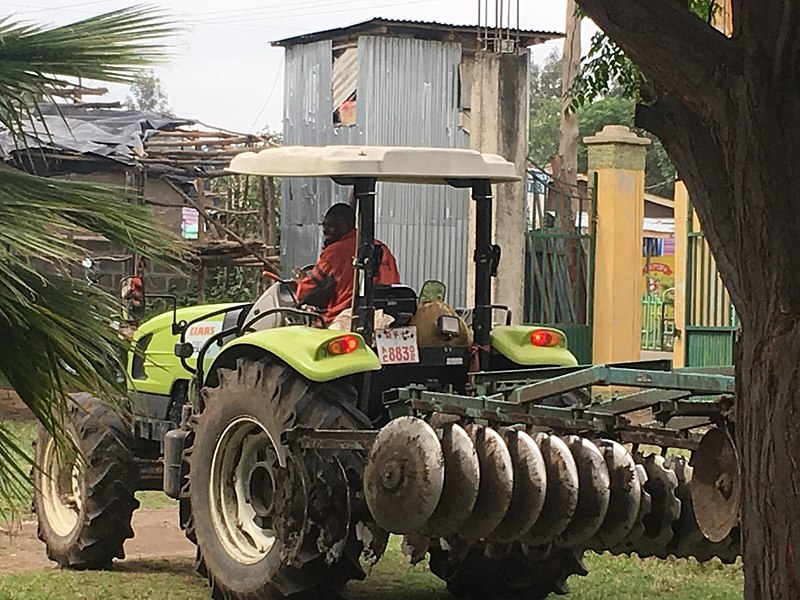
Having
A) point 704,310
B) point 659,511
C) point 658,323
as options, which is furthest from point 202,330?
point 658,323

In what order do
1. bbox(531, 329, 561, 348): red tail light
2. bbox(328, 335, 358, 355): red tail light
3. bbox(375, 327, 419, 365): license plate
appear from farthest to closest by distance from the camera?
bbox(531, 329, 561, 348): red tail light, bbox(375, 327, 419, 365): license plate, bbox(328, 335, 358, 355): red tail light

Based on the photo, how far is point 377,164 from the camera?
24.4ft

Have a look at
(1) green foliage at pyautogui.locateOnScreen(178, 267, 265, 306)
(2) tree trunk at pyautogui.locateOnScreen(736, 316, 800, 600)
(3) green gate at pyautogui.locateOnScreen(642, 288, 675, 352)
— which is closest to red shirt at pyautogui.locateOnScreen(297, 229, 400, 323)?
(2) tree trunk at pyautogui.locateOnScreen(736, 316, 800, 600)

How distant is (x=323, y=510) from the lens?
278 inches

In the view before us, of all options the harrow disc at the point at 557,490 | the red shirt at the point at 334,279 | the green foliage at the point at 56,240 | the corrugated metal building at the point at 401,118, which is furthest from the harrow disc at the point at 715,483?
the corrugated metal building at the point at 401,118

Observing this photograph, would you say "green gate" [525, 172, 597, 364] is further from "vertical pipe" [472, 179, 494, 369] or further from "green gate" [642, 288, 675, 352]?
"vertical pipe" [472, 179, 494, 369]

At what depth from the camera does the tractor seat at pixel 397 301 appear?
7.76 m

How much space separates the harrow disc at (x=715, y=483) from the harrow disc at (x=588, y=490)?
0.82 meters

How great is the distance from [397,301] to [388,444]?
5.21 ft

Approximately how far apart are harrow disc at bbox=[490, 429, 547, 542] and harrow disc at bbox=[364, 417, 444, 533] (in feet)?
0.96

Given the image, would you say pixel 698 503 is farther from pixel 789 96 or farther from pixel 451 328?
pixel 451 328

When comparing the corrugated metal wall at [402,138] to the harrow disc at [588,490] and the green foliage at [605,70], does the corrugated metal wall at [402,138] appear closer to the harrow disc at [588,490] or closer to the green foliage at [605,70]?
the green foliage at [605,70]

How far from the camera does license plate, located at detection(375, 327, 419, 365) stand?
24.8ft

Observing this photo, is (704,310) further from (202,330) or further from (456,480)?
(456,480)
